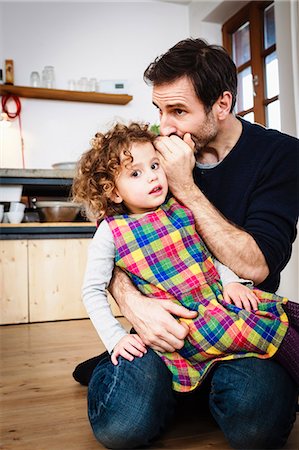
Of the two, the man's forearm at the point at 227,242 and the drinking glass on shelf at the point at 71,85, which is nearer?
the man's forearm at the point at 227,242

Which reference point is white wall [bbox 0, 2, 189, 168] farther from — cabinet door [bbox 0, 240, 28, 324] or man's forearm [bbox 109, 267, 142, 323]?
man's forearm [bbox 109, 267, 142, 323]

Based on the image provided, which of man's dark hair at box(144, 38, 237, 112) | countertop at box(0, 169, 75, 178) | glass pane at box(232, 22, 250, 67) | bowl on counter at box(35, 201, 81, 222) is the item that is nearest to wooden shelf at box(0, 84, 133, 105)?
glass pane at box(232, 22, 250, 67)

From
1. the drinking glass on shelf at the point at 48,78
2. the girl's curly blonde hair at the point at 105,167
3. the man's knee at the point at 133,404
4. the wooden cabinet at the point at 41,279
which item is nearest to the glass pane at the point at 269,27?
the drinking glass on shelf at the point at 48,78

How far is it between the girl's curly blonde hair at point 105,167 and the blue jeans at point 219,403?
0.38 metres

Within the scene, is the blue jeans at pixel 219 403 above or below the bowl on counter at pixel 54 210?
below

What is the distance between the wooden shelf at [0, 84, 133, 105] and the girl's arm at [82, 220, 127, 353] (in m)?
3.12

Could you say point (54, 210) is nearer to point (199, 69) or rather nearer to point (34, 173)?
point (34, 173)

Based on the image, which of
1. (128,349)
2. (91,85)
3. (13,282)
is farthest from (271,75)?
(128,349)

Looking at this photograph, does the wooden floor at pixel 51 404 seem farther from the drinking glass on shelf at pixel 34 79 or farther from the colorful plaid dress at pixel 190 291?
the drinking glass on shelf at pixel 34 79

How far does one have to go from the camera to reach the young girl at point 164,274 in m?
1.10

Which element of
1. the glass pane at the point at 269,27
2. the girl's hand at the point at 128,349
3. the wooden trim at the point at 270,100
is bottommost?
the girl's hand at the point at 128,349

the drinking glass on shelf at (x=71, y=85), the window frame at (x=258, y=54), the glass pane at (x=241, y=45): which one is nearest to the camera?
the window frame at (x=258, y=54)

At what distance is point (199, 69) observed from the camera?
4.80ft

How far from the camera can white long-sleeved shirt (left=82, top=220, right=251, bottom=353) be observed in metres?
1.16
